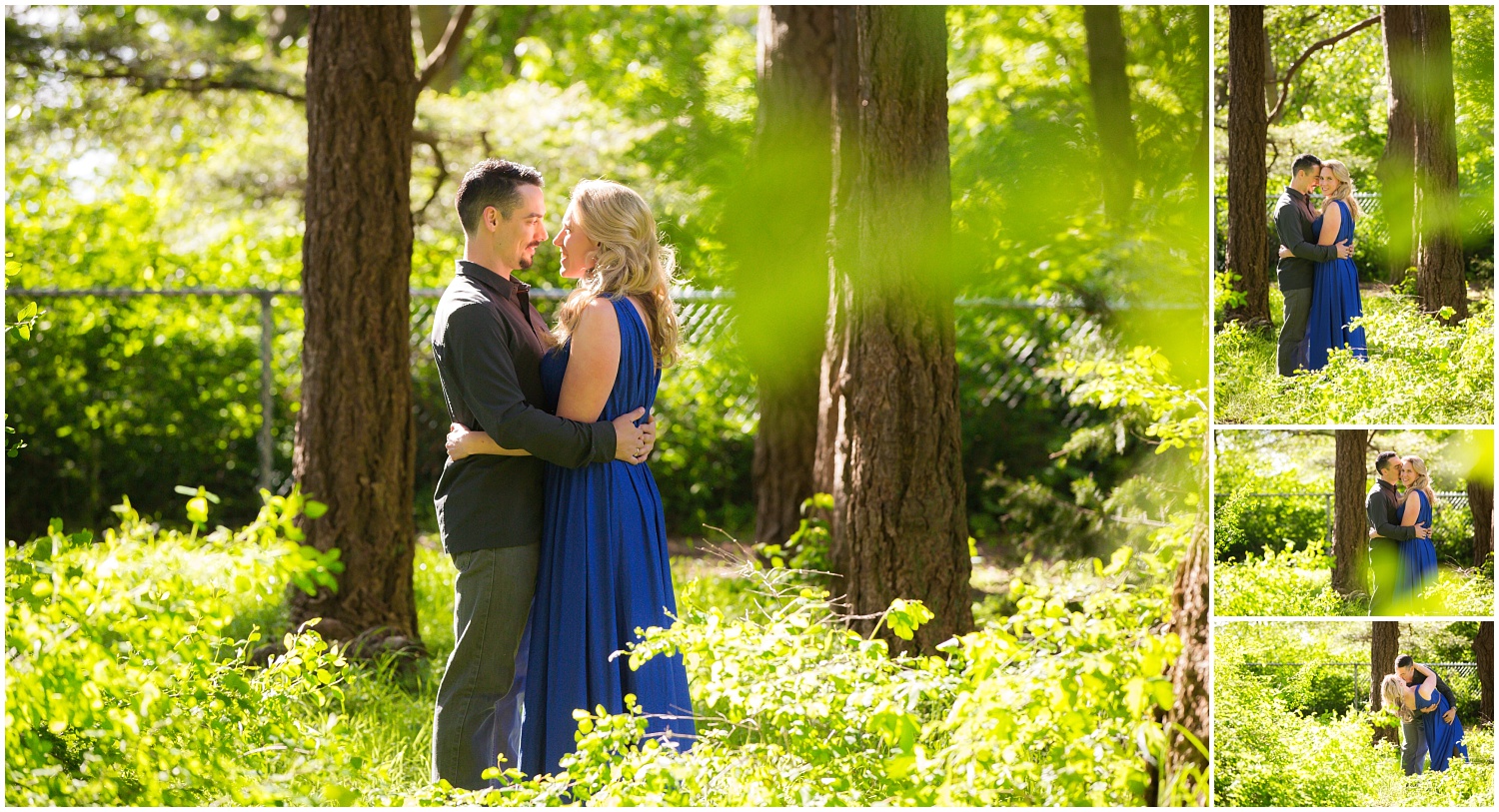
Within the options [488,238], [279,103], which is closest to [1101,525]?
[488,238]

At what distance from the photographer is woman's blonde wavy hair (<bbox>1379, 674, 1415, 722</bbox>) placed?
1.87m

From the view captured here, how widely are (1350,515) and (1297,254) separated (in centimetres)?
47

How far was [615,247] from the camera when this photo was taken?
2.50m

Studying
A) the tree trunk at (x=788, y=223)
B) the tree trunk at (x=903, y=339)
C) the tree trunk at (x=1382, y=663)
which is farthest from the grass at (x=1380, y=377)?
the tree trunk at (x=788, y=223)

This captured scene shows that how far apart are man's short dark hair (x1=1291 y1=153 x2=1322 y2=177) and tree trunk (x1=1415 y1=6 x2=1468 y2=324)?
0.20 metres

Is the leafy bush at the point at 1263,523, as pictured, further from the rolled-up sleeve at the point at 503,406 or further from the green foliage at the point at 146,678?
the green foliage at the point at 146,678

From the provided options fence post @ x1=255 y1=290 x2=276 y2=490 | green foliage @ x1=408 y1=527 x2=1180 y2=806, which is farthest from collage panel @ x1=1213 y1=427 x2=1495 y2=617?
fence post @ x1=255 y1=290 x2=276 y2=490

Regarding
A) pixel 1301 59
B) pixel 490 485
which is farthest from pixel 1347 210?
pixel 490 485

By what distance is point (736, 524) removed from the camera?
7.57 metres

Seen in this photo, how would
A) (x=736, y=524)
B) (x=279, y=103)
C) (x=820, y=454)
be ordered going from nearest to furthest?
(x=820, y=454) → (x=736, y=524) → (x=279, y=103)

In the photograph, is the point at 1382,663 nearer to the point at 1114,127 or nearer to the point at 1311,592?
the point at 1311,592

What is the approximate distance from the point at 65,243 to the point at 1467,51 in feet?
27.4

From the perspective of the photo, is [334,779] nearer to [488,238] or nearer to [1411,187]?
[488,238]

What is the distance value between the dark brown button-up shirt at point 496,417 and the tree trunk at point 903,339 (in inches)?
45.7
